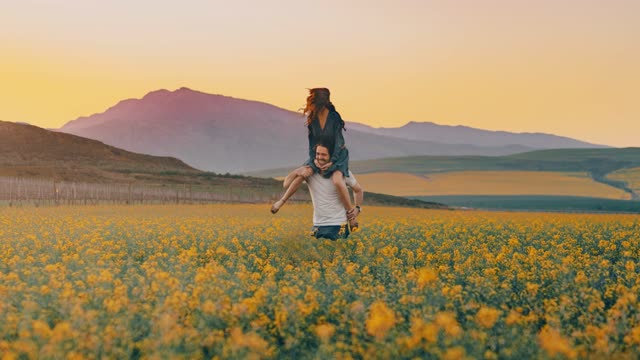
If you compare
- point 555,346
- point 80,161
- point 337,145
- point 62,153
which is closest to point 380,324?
point 555,346

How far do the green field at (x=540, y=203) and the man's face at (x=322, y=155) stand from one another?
40.1 metres

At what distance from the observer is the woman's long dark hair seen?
10.5 metres

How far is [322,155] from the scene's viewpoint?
10.5 meters

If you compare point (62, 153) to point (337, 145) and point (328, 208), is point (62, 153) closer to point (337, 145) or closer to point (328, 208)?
point (328, 208)

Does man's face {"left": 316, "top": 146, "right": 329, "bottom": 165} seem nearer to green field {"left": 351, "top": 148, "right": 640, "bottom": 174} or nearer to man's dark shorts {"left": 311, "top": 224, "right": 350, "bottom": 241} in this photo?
man's dark shorts {"left": 311, "top": 224, "right": 350, "bottom": 241}

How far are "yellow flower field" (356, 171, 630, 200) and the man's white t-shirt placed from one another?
61.3 metres

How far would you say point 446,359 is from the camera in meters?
4.90

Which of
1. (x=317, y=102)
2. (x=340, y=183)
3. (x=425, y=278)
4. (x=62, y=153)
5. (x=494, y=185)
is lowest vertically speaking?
(x=425, y=278)

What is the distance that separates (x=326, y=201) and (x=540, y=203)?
50071mm

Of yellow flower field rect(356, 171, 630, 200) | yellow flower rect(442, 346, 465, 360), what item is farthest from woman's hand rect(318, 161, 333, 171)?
yellow flower field rect(356, 171, 630, 200)

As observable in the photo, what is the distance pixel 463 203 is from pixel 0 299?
62794mm

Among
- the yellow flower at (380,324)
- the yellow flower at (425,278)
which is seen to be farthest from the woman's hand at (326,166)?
the yellow flower at (380,324)

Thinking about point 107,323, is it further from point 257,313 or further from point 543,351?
point 543,351

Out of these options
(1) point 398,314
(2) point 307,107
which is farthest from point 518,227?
(1) point 398,314
